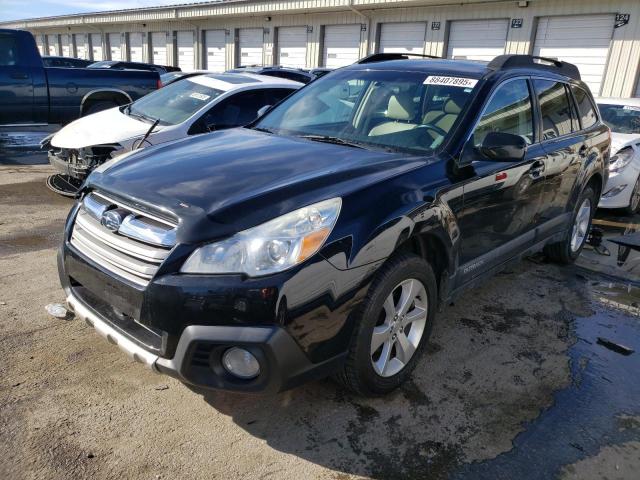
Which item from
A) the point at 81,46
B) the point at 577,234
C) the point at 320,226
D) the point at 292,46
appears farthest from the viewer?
the point at 81,46

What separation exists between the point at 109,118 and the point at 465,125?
4924 millimetres

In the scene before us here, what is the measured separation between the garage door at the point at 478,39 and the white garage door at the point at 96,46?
90.7 ft

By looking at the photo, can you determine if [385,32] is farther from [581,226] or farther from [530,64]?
[530,64]

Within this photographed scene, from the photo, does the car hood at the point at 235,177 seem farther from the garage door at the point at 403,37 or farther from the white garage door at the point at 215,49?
the white garage door at the point at 215,49

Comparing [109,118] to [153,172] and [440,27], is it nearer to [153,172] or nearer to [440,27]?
[153,172]

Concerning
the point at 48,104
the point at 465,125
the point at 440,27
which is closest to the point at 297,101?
the point at 465,125

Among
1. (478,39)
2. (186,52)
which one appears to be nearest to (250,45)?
(186,52)

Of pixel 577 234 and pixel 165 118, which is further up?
pixel 165 118

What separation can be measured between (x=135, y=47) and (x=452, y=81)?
32.3 metres

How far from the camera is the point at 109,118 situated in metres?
6.61

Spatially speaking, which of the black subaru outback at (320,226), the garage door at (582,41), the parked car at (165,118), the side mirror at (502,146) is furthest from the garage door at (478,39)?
the side mirror at (502,146)

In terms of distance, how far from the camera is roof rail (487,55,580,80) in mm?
3688

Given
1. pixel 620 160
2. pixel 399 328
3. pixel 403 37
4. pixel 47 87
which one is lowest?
pixel 399 328

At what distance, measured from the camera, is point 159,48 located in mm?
29422
